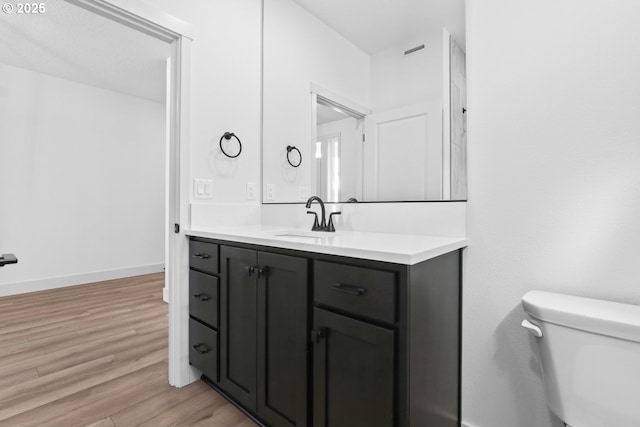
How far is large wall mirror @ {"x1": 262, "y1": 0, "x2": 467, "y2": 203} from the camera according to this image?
1366mm

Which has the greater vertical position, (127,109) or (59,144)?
(127,109)

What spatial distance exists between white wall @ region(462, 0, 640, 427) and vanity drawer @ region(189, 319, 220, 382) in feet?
3.88

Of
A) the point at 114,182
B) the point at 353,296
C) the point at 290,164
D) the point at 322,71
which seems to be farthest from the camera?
the point at 114,182

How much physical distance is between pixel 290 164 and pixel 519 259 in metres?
1.42

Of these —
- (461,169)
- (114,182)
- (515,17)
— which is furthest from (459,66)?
(114,182)

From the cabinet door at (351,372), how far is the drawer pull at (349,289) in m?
0.09

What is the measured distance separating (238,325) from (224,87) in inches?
55.3

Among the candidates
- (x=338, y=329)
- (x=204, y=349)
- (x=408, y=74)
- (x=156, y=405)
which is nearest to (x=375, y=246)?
(x=338, y=329)

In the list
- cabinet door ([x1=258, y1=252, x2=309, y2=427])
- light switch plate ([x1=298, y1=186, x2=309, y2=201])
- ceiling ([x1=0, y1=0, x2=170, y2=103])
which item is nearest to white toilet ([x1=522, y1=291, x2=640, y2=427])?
cabinet door ([x1=258, y1=252, x2=309, y2=427])

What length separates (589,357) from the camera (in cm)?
88

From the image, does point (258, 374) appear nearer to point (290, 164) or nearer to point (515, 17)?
point (290, 164)

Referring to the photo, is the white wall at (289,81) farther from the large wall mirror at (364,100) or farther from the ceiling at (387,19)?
the ceiling at (387,19)

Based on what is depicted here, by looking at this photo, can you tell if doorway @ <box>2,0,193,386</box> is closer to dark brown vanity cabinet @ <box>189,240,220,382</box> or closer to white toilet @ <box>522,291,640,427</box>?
dark brown vanity cabinet @ <box>189,240,220,382</box>

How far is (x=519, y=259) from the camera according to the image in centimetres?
116
